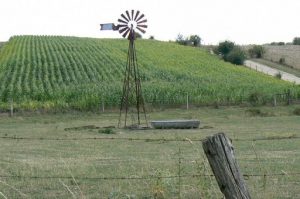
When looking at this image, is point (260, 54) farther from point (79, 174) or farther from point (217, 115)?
point (79, 174)

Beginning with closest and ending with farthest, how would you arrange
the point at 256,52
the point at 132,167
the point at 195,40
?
1. the point at 132,167
2. the point at 256,52
3. the point at 195,40

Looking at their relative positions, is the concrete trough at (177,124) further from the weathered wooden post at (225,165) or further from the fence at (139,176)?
the weathered wooden post at (225,165)

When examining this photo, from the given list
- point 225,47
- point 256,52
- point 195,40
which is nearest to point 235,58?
point 225,47

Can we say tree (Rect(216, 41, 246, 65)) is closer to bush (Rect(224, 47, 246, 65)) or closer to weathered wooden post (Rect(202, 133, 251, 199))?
bush (Rect(224, 47, 246, 65))

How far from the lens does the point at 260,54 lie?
110688mm

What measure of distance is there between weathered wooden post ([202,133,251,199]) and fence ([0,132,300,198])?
1.27 m

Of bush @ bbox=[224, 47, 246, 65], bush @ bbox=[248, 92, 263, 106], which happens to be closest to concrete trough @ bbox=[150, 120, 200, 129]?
bush @ bbox=[248, 92, 263, 106]

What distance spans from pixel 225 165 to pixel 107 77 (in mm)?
57025

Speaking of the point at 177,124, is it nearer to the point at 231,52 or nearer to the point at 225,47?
the point at 231,52

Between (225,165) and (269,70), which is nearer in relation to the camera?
(225,165)

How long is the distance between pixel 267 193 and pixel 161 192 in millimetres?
2405

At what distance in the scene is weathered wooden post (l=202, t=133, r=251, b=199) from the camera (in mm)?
6508

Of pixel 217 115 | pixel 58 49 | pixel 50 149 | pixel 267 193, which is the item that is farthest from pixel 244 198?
pixel 58 49

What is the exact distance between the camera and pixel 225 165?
6.56 metres
